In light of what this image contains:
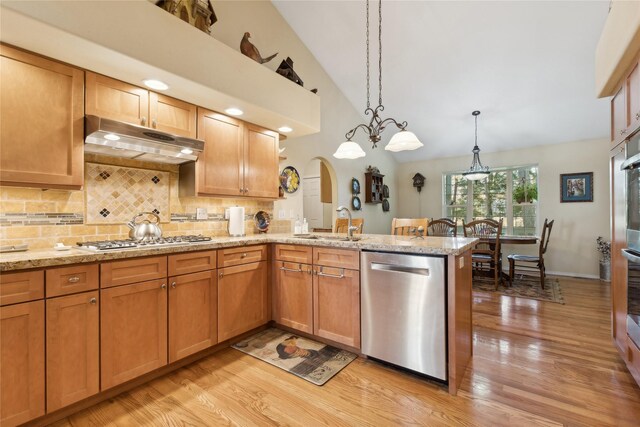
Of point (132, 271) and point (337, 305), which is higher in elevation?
point (132, 271)

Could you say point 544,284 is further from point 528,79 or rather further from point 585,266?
point 528,79

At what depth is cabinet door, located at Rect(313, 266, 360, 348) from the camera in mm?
2289

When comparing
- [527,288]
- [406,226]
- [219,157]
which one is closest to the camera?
[219,157]

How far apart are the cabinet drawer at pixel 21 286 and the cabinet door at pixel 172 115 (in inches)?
50.2

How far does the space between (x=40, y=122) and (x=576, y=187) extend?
23.6ft

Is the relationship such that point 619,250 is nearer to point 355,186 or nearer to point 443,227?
point 443,227

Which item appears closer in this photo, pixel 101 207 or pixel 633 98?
pixel 633 98

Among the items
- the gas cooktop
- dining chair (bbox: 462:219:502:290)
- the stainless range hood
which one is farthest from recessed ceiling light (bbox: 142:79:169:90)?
dining chair (bbox: 462:219:502:290)

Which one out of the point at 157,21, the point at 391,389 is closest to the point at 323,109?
the point at 157,21

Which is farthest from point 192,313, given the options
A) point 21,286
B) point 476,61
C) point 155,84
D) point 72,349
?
point 476,61

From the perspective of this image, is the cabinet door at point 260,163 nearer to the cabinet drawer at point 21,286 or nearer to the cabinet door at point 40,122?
the cabinet door at point 40,122

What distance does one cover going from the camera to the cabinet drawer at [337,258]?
2273mm

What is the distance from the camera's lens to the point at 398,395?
1.86m

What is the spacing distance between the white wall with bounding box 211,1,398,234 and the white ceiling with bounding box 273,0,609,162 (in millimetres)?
180
